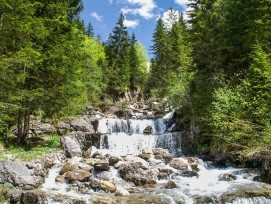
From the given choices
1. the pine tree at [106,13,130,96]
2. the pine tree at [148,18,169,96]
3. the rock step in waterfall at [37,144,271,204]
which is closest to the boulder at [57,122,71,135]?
the rock step in waterfall at [37,144,271,204]

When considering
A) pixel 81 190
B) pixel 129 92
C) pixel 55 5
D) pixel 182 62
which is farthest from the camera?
pixel 129 92

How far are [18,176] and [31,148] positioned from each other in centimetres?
580

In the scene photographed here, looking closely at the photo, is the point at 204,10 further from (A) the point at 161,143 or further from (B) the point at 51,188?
(B) the point at 51,188

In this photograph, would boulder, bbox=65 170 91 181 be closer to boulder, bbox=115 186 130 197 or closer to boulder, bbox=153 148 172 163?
boulder, bbox=115 186 130 197

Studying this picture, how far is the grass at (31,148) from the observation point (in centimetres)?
1544

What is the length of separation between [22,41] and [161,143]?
49.1 feet

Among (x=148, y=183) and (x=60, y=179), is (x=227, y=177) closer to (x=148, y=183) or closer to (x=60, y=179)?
(x=148, y=183)

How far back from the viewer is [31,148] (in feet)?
59.9

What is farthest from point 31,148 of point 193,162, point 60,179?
point 193,162

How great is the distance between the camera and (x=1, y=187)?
38.9ft

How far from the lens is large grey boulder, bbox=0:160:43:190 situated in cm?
1239

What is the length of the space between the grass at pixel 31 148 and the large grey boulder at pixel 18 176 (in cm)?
175

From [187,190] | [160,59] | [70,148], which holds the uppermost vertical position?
[160,59]

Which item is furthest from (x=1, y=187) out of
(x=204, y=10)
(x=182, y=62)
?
(x=182, y=62)
